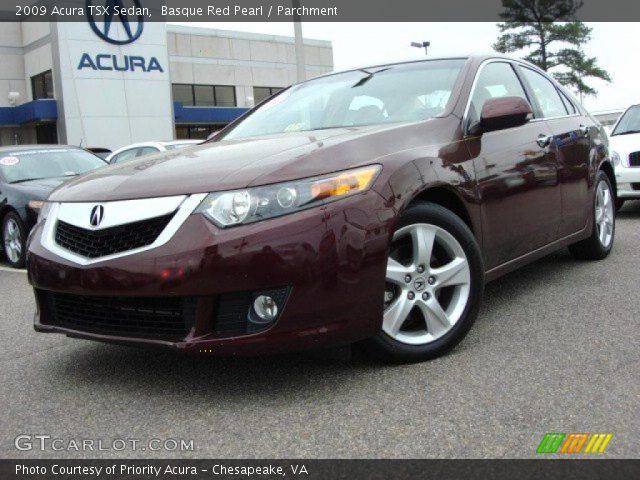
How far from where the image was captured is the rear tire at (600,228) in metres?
5.13

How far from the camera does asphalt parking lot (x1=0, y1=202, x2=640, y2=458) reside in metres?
2.36

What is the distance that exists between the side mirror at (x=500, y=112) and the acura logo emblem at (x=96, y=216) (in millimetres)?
1933

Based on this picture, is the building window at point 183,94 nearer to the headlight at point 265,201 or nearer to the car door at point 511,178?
the car door at point 511,178

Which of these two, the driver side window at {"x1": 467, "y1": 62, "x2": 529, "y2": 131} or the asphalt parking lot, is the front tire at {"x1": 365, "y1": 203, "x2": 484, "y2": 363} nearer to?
the asphalt parking lot

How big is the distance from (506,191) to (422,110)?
626 millimetres

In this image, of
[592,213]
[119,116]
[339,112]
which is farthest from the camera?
[119,116]

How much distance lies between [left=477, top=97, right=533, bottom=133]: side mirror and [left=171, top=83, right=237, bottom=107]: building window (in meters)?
34.6

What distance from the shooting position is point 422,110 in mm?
3609

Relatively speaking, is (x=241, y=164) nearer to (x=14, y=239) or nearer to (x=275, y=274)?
(x=275, y=274)
